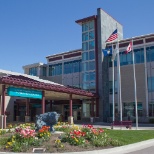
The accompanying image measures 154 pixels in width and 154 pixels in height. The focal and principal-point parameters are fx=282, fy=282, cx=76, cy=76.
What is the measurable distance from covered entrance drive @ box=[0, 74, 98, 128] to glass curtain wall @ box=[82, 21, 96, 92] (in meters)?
3.36

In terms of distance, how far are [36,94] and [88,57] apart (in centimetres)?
2124

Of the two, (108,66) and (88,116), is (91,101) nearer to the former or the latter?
(88,116)

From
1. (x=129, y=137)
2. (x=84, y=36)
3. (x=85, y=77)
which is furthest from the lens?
(x=84, y=36)

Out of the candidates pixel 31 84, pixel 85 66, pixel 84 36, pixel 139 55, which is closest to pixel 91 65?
pixel 85 66

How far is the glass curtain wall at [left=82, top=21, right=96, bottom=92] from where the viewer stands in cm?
5359

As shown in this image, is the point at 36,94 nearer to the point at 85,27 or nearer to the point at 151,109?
the point at 151,109

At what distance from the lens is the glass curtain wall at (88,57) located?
53594mm

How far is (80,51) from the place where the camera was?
58125 millimetres

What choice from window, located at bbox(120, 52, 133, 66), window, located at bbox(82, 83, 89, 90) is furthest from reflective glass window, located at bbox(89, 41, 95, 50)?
window, located at bbox(82, 83, 89, 90)

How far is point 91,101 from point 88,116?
329 cm

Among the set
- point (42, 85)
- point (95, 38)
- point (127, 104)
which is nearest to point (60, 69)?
point (95, 38)

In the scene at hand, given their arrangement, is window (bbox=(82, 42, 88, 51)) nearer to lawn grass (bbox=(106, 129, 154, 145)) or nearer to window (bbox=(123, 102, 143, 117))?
window (bbox=(123, 102, 143, 117))

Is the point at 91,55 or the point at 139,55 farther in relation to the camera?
the point at 91,55

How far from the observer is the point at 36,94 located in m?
35.4
